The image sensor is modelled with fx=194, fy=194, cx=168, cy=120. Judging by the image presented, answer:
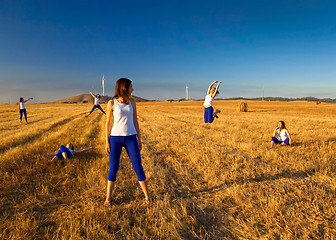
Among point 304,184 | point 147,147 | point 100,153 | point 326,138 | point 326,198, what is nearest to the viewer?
point 326,198

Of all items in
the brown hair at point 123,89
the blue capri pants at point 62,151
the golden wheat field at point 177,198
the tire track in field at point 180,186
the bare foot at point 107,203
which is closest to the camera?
the golden wheat field at point 177,198

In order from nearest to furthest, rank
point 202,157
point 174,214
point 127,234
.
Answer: point 127,234 → point 174,214 → point 202,157

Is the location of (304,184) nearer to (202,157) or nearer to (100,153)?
(202,157)

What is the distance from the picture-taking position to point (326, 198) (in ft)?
12.2

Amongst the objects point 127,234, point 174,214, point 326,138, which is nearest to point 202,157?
point 174,214

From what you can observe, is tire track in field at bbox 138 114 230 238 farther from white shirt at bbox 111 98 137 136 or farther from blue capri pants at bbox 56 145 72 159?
blue capri pants at bbox 56 145 72 159

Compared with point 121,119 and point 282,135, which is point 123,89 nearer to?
point 121,119

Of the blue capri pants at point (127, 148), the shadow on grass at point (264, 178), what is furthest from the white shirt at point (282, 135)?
the blue capri pants at point (127, 148)

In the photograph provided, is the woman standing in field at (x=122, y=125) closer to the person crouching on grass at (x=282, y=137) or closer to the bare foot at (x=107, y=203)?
the bare foot at (x=107, y=203)

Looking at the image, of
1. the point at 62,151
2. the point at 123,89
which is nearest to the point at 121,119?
the point at 123,89

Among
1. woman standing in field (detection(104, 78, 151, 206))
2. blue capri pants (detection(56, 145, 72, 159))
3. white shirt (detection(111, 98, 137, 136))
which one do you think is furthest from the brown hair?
blue capri pants (detection(56, 145, 72, 159))

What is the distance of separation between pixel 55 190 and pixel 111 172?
1.71 m

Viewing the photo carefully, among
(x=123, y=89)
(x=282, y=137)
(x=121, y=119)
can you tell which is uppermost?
(x=123, y=89)

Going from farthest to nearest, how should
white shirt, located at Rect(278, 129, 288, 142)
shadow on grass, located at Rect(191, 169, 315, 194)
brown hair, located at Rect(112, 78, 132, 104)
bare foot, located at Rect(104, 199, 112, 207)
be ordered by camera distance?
white shirt, located at Rect(278, 129, 288, 142) → shadow on grass, located at Rect(191, 169, 315, 194) → bare foot, located at Rect(104, 199, 112, 207) → brown hair, located at Rect(112, 78, 132, 104)
